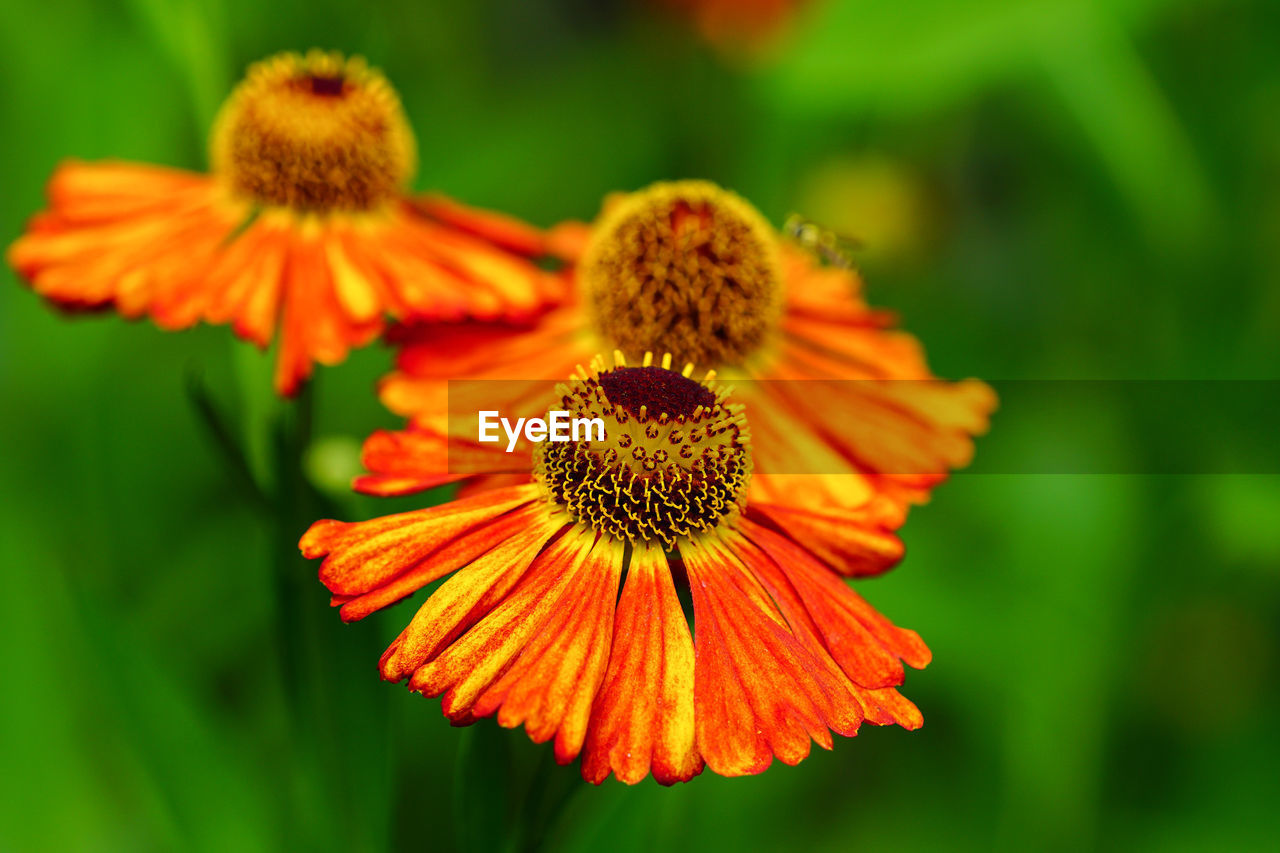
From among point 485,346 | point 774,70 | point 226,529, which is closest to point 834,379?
point 485,346

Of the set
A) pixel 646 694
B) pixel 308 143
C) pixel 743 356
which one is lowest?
pixel 646 694

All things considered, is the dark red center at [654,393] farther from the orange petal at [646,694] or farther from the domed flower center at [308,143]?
the domed flower center at [308,143]

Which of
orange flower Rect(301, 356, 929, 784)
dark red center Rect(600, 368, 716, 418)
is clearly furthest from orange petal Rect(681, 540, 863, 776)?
dark red center Rect(600, 368, 716, 418)

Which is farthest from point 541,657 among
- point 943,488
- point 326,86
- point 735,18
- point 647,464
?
point 735,18

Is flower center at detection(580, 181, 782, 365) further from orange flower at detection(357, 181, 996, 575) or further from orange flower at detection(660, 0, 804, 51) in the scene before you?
orange flower at detection(660, 0, 804, 51)

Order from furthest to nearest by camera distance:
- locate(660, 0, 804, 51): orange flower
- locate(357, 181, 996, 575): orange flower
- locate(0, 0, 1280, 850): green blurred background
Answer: locate(660, 0, 804, 51): orange flower → locate(0, 0, 1280, 850): green blurred background → locate(357, 181, 996, 575): orange flower

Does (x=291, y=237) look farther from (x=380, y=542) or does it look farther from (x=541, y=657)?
(x=541, y=657)

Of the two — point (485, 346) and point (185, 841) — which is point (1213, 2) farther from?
point (185, 841)
